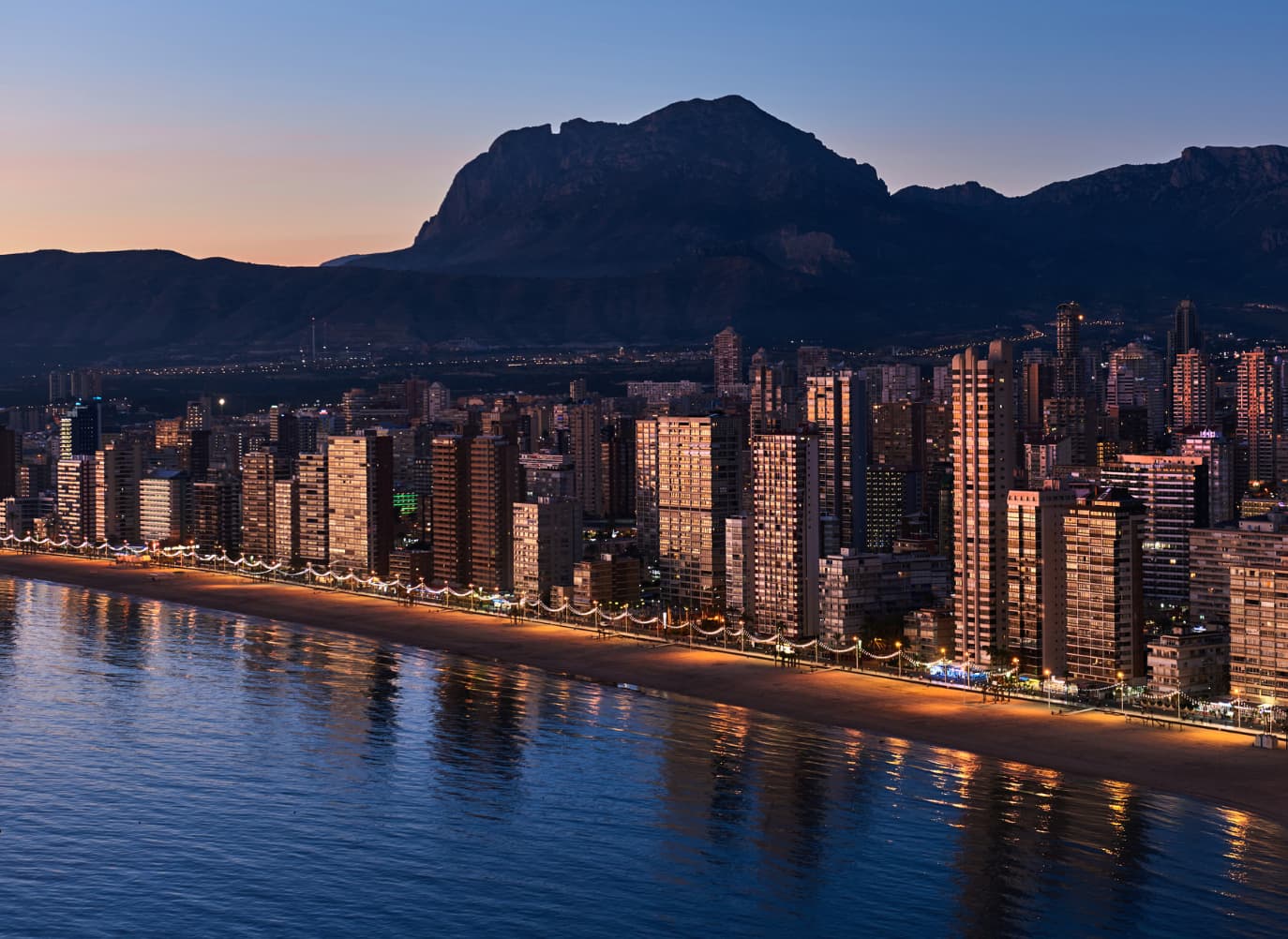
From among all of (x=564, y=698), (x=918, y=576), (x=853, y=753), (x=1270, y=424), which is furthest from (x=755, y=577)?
(x=1270, y=424)

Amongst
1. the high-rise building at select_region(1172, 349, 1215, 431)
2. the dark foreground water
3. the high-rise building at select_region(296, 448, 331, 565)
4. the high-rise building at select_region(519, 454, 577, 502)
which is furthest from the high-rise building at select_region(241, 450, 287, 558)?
the high-rise building at select_region(1172, 349, 1215, 431)

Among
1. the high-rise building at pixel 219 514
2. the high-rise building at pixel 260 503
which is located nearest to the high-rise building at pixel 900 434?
the high-rise building at pixel 260 503

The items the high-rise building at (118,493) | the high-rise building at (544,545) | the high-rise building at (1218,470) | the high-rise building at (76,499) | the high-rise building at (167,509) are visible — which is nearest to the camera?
the high-rise building at (544,545)

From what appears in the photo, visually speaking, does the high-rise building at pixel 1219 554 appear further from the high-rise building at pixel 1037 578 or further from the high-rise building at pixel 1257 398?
the high-rise building at pixel 1257 398

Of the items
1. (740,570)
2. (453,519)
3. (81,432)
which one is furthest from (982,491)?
(81,432)

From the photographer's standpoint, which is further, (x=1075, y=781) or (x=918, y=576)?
(x=918, y=576)

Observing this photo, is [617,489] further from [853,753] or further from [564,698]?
[853,753]

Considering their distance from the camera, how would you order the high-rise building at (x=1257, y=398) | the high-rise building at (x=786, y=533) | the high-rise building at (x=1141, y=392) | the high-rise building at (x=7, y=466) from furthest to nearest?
1. the high-rise building at (x=1141, y=392)
2. the high-rise building at (x=7, y=466)
3. the high-rise building at (x=1257, y=398)
4. the high-rise building at (x=786, y=533)
